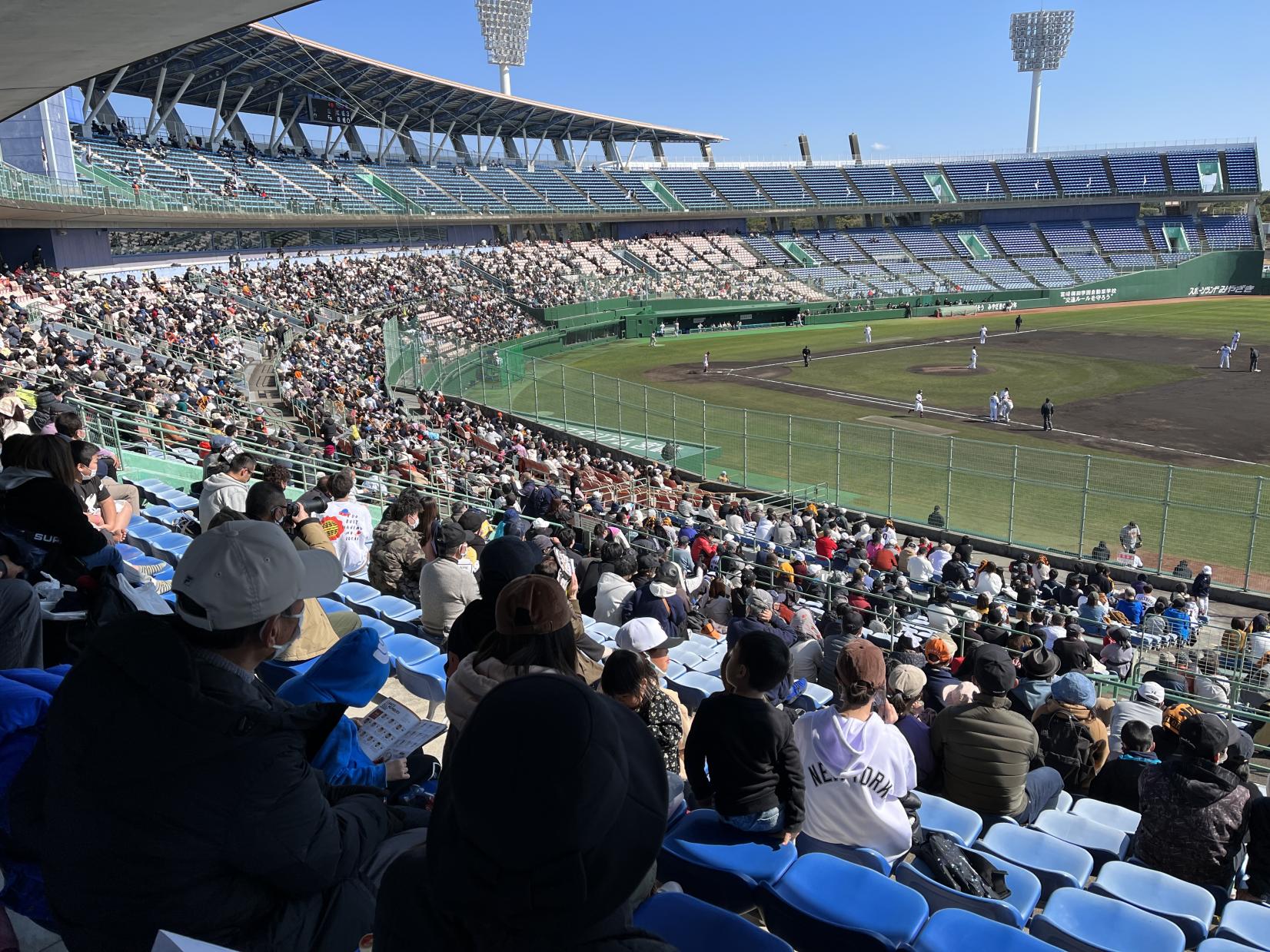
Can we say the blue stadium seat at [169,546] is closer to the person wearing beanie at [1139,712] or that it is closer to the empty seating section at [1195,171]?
the person wearing beanie at [1139,712]

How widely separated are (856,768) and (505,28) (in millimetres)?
97290

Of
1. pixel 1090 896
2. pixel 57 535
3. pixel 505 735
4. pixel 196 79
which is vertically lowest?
pixel 1090 896

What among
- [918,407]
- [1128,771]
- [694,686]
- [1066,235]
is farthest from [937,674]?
[1066,235]

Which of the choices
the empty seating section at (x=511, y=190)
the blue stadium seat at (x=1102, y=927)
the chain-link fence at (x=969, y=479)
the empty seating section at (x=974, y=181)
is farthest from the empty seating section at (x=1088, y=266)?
the blue stadium seat at (x=1102, y=927)

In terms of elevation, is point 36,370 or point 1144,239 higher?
point 1144,239

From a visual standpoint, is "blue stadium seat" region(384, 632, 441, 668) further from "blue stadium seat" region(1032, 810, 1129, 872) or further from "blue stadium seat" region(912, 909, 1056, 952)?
"blue stadium seat" region(1032, 810, 1129, 872)

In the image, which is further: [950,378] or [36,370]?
[950,378]

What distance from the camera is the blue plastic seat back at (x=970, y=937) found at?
10.4 ft

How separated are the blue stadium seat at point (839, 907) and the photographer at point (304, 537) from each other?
91.3 inches

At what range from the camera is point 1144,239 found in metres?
74.9

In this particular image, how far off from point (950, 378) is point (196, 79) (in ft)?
149

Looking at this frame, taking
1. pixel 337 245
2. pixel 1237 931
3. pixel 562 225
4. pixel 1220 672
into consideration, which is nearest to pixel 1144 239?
pixel 562 225

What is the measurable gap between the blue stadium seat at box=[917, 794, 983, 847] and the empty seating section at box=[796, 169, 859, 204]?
3169 inches

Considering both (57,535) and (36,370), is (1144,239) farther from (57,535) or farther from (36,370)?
(57,535)
